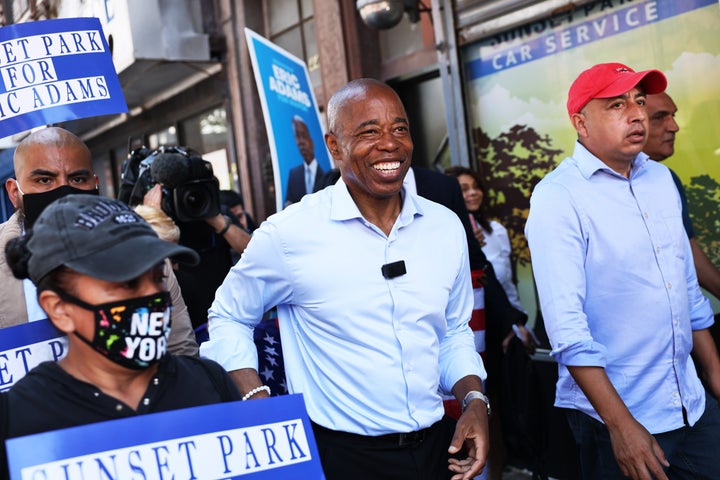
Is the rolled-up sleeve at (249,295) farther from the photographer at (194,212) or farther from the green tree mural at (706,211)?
the green tree mural at (706,211)

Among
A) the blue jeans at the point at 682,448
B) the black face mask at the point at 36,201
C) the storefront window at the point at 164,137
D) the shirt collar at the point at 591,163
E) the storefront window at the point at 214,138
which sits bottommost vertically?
the blue jeans at the point at 682,448

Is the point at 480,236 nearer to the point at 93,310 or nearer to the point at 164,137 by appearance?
the point at 93,310

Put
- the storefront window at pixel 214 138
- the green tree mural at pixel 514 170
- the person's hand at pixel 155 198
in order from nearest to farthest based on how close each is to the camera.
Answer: the person's hand at pixel 155 198
the green tree mural at pixel 514 170
the storefront window at pixel 214 138

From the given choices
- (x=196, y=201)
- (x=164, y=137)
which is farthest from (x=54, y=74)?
(x=164, y=137)

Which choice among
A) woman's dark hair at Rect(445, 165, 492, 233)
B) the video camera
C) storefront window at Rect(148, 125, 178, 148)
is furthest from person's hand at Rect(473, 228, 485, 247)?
storefront window at Rect(148, 125, 178, 148)

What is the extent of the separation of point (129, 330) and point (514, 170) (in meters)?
5.06

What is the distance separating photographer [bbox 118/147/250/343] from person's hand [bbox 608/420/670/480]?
6.36ft

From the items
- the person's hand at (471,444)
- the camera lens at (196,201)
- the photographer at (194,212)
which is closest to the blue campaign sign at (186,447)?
the person's hand at (471,444)

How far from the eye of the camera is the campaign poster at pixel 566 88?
518 cm

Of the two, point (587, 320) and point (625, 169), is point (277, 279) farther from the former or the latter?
point (625, 169)

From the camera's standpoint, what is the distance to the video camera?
4.04 m

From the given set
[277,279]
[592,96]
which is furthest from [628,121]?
[277,279]

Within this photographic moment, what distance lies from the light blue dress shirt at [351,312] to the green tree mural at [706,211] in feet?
9.85

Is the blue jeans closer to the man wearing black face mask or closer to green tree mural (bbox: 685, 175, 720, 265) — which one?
the man wearing black face mask
